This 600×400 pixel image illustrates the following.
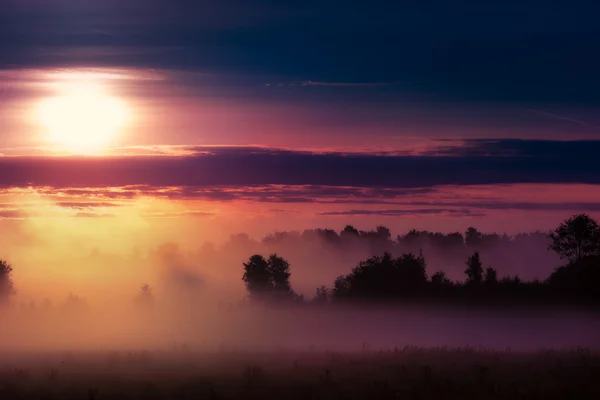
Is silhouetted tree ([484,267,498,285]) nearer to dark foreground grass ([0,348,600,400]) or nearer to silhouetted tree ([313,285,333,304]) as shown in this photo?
silhouetted tree ([313,285,333,304])

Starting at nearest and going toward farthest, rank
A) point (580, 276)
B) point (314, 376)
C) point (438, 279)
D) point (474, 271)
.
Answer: point (314, 376)
point (580, 276)
point (474, 271)
point (438, 279)

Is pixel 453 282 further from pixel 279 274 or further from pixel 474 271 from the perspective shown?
pixel 279 274

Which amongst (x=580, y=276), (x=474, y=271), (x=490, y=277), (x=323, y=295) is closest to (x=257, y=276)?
(x=323, y=295)

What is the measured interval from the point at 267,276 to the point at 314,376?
67.7 meters

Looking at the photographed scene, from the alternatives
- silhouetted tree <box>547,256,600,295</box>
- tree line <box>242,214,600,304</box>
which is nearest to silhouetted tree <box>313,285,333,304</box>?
tree line <box>242,214,600,304</box>

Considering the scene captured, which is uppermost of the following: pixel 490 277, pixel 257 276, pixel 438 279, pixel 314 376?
pixel 257 276

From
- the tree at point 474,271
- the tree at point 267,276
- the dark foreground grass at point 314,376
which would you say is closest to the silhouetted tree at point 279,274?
the tree at point 267,276

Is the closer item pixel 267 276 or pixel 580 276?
pixel 580 276

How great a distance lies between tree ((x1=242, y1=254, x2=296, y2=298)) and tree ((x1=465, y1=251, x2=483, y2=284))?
21.1 metres

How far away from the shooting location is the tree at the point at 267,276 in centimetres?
11650

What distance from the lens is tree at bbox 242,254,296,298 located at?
11650 centimetres

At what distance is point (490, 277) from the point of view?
103 meters

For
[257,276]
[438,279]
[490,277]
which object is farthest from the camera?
[257,276]

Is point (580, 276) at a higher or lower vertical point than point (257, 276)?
lower
